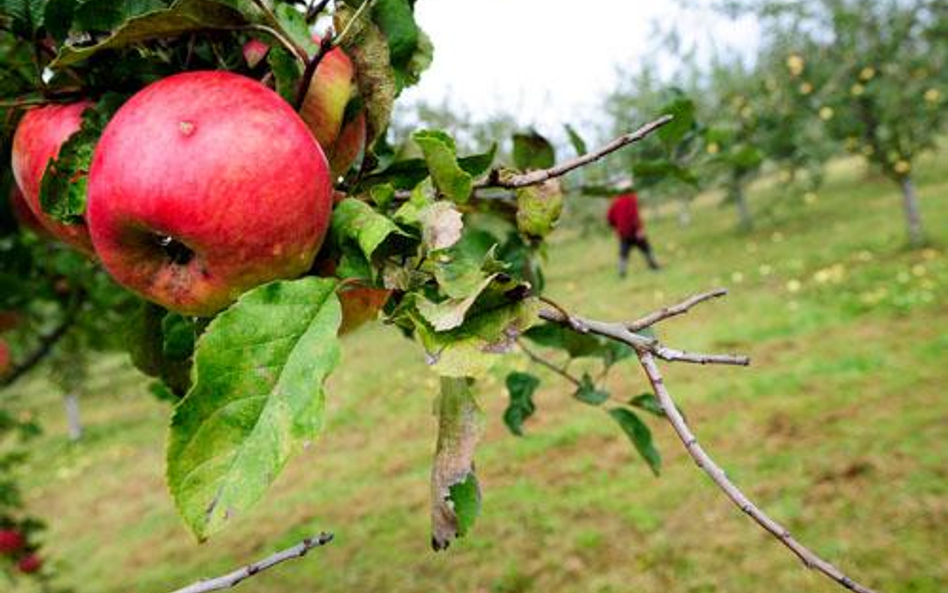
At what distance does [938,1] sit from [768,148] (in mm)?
4196

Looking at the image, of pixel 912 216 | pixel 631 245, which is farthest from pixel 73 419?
pixel 912 216

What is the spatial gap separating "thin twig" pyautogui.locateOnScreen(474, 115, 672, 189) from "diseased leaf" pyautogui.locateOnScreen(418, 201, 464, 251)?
103 mm

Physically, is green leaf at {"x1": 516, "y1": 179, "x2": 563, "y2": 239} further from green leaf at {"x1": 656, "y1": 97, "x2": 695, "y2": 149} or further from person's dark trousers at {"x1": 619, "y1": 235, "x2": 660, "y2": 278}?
person's dark trousers at {"x1": 619, "y1": 235, "x2": 660, "y2": 278}

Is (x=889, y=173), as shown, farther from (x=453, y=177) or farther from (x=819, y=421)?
(x=453, y=177)

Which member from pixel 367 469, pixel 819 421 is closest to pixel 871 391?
pixel 819 421

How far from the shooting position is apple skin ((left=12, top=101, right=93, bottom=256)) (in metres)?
0.83

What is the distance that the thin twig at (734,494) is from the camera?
0.59 m

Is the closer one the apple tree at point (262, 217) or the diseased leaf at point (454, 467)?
the apple tree at point (262, 217)

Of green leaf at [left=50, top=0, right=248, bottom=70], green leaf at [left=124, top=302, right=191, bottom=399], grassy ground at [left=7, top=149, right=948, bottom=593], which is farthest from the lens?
grassy ground at [left=7, top=149, right=948, bottom=593]

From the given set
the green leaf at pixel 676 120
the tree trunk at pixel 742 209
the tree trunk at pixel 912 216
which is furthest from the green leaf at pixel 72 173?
the tree trunk at pixel 742 209

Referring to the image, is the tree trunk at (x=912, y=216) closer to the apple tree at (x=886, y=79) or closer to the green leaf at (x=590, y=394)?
the apple tree at (x=886, y=79)

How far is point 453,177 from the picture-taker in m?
0.78

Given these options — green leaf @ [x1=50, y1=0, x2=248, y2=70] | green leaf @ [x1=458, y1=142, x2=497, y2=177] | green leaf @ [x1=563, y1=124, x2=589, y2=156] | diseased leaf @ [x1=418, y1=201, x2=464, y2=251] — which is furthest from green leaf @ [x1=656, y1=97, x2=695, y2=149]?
green leaf @ [x1=50, y1=0, x2=248, y2=70]

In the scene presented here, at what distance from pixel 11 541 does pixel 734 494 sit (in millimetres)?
3929
